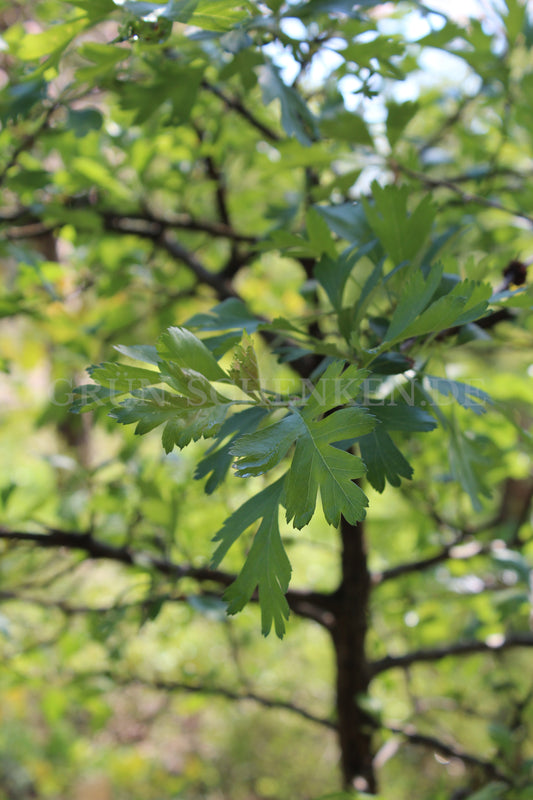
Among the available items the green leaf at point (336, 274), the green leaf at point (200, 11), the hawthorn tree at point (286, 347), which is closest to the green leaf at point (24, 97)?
the hawthorn tree at point (286, 347)

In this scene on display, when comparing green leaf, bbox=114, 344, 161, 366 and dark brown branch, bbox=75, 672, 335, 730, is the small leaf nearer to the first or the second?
green leaf, bbox=114, 344, 161, 366

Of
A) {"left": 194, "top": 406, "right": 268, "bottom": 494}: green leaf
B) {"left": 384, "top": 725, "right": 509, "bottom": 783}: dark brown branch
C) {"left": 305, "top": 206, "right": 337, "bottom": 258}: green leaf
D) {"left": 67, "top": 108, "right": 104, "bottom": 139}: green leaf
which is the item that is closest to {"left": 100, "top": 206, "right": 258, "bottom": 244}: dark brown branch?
{"left": 67, "top": 108, "right": 104, "bottom": 139}: green leaf

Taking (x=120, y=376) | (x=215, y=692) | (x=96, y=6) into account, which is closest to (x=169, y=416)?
(x=120, y=376)

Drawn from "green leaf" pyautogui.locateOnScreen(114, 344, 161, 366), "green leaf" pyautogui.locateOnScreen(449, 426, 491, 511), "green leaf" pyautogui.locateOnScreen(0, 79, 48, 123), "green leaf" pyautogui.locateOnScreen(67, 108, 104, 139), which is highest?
"green leaf" pyautogui.locateOnScreen(0, 79, 48, 123)

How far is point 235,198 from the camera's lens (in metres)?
0.87

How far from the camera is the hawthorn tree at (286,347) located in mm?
263

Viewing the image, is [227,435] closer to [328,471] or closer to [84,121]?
[328,471]

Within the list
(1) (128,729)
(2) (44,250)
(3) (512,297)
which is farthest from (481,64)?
(1) (128,729)

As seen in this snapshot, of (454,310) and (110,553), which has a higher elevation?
(454,310)

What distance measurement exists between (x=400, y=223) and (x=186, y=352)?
0.15 metres

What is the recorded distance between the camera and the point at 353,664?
2.06 ft

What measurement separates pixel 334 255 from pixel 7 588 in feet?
2.11

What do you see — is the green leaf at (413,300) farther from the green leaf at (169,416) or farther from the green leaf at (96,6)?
the green leaf at (96,6)

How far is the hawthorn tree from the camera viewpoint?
0.26 meters
